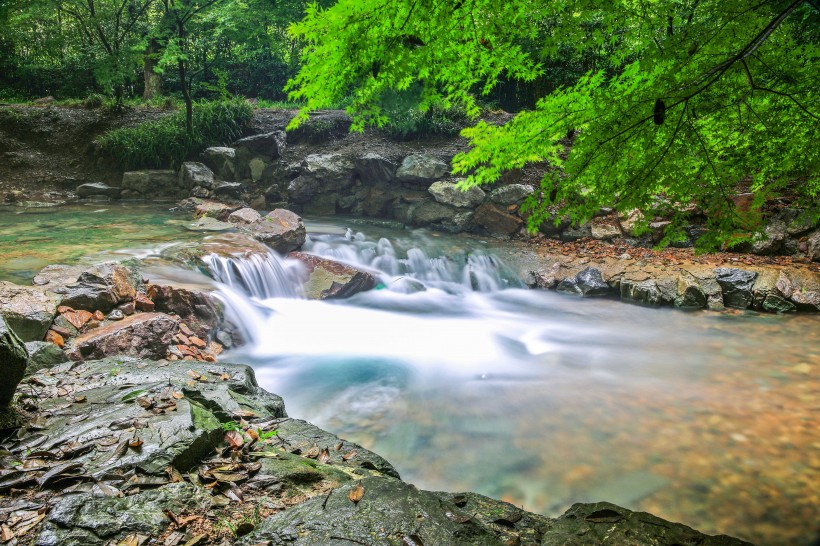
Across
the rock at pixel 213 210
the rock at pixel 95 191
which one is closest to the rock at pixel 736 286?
the rock at pixel 213 210

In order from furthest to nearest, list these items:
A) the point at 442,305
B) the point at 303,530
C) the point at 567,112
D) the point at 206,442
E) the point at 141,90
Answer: the point at 141,90 → the point at 442,305 → the point at 567,112 → the point at 206,442 → the point at 303,530

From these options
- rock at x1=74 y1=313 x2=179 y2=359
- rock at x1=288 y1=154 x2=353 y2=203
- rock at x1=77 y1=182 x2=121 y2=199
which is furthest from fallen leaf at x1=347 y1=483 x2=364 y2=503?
rock at x1=77 y1=182 x2=121 y2=199

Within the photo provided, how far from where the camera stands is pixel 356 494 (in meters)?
2.43

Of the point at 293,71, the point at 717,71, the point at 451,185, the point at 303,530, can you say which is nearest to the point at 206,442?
the point at 303,530

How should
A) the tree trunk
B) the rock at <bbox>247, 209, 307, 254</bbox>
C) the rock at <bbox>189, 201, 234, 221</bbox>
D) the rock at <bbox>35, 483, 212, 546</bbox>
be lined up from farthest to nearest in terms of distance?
the tree trunk < the rock at <bbox>189, 201, 234, 221</bbox> < the rock at <bbox>247, 209, 307, 254</bbox> < the rock at <bbox>35, 483, 212, 546</bbox>

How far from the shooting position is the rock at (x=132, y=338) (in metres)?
4.66

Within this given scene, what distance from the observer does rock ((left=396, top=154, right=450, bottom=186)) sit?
535 inches

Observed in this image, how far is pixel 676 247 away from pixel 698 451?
26.3 ft

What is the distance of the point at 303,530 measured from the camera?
212 centimetres

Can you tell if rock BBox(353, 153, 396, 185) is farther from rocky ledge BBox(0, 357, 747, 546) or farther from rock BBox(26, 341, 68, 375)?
rocky ledge BBox(0, 357, 747, 546)

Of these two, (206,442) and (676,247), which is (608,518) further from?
(676,247)

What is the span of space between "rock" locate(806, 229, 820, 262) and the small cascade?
11.2 metres

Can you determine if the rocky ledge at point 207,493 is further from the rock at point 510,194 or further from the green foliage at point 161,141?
the green foliage at point 161,141

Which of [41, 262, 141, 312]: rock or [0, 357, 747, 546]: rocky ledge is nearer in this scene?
[0, 357, 747, 546]: rocky ledge
